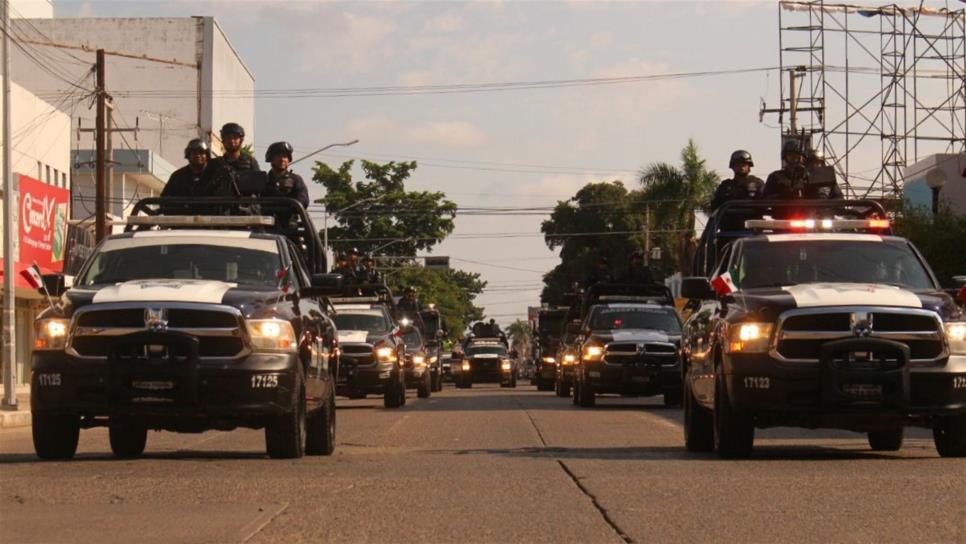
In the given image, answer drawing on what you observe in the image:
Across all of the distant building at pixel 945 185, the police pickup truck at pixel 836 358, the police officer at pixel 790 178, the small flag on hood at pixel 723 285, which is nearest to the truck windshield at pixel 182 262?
the police pickup truck at pixel 836 358

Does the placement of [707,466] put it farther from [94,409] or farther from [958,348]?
[94,409]

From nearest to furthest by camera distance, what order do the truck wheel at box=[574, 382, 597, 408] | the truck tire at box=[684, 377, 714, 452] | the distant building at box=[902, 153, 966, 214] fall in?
the truck tire at box=[684, 377, 714, 452] → the truck wheel at box=[574, 382, 597, 408] → the distant building at box=[902, 153, 966, 214]

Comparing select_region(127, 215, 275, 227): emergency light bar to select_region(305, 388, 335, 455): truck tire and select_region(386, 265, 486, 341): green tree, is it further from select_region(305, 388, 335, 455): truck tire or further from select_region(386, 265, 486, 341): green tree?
select_region(386, 265, 486, 341): green tree

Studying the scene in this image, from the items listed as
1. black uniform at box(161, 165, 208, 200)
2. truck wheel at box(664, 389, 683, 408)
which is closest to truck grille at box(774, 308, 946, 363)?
black uniform at box(161, 165, 208, 200)

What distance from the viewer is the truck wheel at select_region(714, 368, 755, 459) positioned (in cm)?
1390

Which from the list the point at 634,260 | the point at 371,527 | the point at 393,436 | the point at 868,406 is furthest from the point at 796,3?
the point at 371,527

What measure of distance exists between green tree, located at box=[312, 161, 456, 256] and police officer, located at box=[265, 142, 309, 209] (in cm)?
7725

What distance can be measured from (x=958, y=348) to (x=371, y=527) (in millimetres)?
6345

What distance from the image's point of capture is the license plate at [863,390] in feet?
43.9

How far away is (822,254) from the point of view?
15016mm

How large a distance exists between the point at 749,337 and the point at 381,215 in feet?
276

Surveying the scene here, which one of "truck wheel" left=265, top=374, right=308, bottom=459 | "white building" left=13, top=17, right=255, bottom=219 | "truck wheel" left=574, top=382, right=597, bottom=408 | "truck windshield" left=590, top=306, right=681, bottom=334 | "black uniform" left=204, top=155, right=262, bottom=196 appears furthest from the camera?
"white building" left=13, top=17, right=255, bottom=219

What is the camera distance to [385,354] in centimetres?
2977

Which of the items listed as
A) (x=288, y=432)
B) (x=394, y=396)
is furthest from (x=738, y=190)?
(x=394, y=396)
